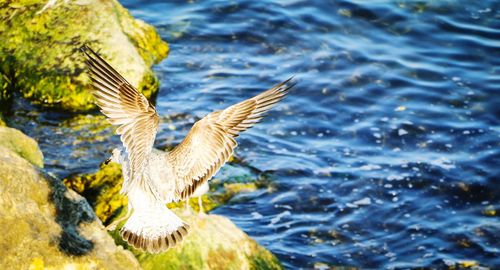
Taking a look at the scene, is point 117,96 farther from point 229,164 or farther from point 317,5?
point 317,5

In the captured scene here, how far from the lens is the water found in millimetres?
9172

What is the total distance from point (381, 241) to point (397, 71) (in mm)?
4445

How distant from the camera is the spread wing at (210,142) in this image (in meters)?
6.45

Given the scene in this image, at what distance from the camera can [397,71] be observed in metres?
12.9

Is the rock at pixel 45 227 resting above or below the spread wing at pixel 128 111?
below

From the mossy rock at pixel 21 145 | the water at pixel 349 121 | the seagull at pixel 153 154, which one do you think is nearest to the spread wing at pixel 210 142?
the seagull at pixel 153 154

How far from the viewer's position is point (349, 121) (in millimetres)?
11477

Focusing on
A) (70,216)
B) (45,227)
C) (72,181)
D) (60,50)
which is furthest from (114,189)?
(60,50)

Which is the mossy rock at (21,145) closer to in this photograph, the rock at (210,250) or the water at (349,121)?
the rock at (210,250)

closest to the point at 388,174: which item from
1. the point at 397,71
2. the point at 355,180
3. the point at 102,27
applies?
the point at 355,180

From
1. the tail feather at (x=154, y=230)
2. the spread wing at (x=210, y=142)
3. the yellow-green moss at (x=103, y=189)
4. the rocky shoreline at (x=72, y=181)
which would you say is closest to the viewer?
the rocky shoreline at (x=72, y=181)

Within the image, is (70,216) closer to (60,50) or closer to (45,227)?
(45,227)

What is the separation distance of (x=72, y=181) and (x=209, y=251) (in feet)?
9.08

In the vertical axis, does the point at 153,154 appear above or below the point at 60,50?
above
